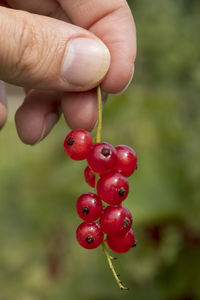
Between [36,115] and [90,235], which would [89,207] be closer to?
[90,235]

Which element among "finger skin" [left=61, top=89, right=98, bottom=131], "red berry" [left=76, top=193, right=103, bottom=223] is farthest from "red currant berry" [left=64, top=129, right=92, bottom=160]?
"finger skin" [left=61, top=89, right=98, bottom=131]

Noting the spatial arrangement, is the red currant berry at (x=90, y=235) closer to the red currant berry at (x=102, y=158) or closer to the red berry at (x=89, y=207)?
the red berry at (x=89, y=207)

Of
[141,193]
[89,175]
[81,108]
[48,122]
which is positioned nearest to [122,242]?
[89,175]

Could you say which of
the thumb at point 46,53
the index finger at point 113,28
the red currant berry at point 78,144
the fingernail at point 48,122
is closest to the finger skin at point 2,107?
the fingernail at point 48,122

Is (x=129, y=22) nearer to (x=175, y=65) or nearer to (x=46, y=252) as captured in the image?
(x=175, y=65)

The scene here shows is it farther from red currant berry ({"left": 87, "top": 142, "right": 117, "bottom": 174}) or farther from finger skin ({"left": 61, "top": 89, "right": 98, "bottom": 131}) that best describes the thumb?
red currant berry ({"left": 87, "top": 142, "right": 117, "bottom": 174})

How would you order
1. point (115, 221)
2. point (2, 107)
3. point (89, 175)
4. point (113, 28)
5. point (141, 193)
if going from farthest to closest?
point (141, 193) < point (2, 107) < point (113, 28) < point (89, 175) < point (115, 221)

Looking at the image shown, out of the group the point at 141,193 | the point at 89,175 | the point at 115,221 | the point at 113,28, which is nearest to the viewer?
the point at 115,221
